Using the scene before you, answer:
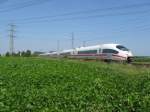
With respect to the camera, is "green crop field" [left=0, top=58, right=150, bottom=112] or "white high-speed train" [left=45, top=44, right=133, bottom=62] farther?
"white high-speed train" [left=45, top=44, right=133, bottom=62]

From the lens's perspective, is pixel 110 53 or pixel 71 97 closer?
pixel 71 97

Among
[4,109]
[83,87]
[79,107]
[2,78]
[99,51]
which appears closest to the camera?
[4,109]

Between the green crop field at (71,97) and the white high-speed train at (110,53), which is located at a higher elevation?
the white high-speed train at (110,53)

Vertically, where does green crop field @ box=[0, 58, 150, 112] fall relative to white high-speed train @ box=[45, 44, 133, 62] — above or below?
below

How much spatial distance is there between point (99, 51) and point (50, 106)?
1368 inches

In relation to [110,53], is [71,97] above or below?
below

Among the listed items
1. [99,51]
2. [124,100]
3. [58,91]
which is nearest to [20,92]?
[58,91]

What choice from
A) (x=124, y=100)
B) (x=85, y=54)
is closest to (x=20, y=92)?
(x=124, y=100)

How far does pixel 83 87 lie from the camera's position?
50.0 feet

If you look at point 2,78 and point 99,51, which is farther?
point 99,51

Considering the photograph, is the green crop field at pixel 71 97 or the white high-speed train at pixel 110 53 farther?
the white high-speed train at pixel 110 53

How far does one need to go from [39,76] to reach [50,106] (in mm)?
7542

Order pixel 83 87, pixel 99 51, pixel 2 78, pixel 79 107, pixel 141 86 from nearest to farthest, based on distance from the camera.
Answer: pixel 79 107 → pixel 83 87 → pixel 141 86 → pixel 2 78 → pixel 99 51

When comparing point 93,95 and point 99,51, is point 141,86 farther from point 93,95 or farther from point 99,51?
point 99,51
